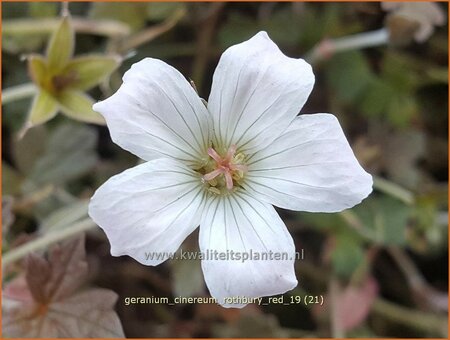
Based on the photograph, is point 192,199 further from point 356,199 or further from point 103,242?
point 103,242

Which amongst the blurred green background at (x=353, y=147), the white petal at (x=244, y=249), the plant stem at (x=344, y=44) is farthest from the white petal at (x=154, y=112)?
the plant stem at (x=344, y=44)

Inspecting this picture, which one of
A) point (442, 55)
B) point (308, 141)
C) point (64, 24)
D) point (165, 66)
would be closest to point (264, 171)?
point (308, 141)

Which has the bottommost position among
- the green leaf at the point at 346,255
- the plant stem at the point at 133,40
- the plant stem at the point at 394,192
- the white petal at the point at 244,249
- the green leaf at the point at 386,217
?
the green leaf at the point at 346,255

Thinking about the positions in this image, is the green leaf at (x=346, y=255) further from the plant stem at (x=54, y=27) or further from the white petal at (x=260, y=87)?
the plant stem at (x=54, y=27)

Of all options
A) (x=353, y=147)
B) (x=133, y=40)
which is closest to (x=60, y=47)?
(x=133, y=40)

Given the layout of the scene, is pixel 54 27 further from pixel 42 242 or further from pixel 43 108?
pixel 42 242

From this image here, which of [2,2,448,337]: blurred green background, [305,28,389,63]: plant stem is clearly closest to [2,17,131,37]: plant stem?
[2,2,448,337]: blurred green background
